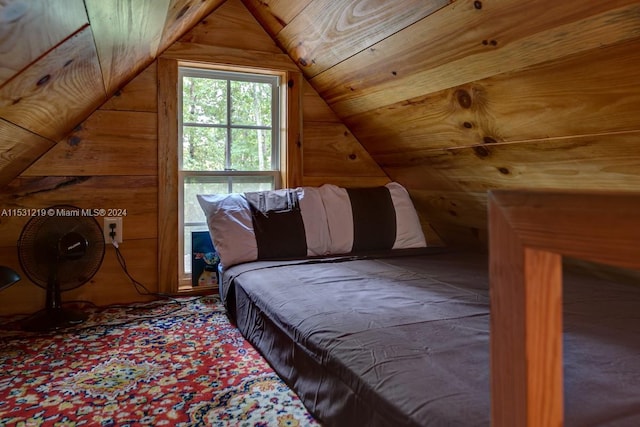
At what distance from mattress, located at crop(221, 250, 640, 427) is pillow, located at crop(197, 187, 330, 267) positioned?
0.16 meters

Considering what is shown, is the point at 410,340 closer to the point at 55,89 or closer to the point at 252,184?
the point at 55,89

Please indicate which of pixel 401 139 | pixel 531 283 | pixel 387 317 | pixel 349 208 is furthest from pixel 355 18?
pixel 531 283

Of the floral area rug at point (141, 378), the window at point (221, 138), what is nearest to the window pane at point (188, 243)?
the window at point (221, 138)

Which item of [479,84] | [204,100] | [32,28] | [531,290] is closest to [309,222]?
[204,100]

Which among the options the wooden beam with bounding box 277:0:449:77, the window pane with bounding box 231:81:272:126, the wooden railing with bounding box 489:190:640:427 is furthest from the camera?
the window pane with bounding box 231:81:272:126

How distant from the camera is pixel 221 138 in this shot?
8.93 ft

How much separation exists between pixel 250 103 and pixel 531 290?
8.32 feet

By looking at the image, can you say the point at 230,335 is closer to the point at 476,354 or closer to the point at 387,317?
the point at 387,317

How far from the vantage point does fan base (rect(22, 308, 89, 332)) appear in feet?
6.57

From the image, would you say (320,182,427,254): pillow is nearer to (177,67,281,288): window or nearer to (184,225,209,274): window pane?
(177,67,281,288): window

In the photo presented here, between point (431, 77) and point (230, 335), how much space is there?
1.43m

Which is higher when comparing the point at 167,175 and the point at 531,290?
the point at 167,175

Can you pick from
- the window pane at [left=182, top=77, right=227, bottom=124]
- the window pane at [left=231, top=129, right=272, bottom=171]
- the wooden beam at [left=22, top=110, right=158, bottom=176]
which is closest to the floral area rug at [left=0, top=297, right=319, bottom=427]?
the wooden beam at [left=22, top=110, right=158, bottom=176]

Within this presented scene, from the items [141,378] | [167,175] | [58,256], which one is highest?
[167,175]
